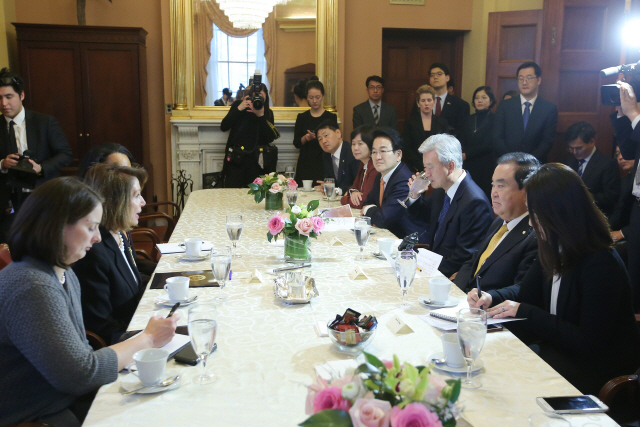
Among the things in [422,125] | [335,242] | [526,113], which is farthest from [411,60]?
[335,242]

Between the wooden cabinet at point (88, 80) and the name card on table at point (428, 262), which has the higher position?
the wooden cabinet at point (88, 80)

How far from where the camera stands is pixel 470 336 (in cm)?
123

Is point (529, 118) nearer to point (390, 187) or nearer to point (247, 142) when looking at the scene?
point (390, 187)

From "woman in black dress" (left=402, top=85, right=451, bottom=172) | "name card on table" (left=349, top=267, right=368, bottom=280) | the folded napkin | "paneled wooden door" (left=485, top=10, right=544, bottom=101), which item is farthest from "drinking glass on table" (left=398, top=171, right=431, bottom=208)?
"paneled wooden door" (left=485, top=10, right=544, bottom=101)

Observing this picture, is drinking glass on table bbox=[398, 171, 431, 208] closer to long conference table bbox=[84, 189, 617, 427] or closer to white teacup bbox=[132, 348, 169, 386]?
long conference table bbox=[84, 189, 617, 427]

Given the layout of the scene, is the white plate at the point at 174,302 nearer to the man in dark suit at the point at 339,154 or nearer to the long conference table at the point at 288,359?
the long conference table at the point at 288,359

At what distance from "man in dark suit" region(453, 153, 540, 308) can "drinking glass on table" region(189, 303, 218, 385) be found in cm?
113

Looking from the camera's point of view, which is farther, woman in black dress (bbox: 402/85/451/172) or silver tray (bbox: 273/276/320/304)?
woman in black dress (bbox: 402/85/451/172)

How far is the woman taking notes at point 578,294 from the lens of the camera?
166 cm

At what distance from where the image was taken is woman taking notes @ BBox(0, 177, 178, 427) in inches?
51.3

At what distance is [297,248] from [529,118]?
11.4 ft

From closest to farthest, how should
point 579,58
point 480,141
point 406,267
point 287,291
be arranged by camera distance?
1. point 406,267
2. point 287,291
3. point 579,58
4. point 480,141

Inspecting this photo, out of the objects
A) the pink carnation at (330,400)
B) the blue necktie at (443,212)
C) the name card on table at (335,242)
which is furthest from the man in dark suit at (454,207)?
the pink carnation at (330,400)

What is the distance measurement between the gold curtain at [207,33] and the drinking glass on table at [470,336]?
544 centimetres
